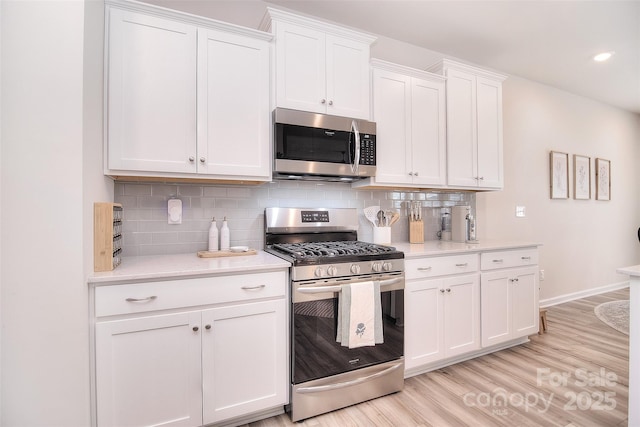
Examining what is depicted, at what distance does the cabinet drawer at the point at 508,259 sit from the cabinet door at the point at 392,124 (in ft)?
2.90

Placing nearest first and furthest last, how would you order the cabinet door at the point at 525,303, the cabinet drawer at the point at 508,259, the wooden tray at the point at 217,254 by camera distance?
the wooden tray at the point at 217,254, the cabinet drawer at the point at 508,259, the cabinet door at the point at 525,303

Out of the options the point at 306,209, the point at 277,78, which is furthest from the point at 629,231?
the point at 277,78

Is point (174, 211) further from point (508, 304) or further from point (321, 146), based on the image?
point (508, 304)

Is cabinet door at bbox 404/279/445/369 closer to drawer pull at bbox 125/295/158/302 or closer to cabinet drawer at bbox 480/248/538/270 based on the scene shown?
cabinet drawer at bbox 480/248/538/270

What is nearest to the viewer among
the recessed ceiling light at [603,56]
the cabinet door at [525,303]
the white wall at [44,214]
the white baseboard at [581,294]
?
the white wall at [44,214]

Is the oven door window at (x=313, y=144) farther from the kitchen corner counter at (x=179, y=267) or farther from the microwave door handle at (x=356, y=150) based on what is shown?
the kitchen corner counter at (x=179, y=267)

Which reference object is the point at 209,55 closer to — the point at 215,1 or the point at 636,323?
the point at 215,1

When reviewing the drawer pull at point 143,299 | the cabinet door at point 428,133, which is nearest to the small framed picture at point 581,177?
the cabinet door at point 428,133

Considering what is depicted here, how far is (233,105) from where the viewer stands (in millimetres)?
1942

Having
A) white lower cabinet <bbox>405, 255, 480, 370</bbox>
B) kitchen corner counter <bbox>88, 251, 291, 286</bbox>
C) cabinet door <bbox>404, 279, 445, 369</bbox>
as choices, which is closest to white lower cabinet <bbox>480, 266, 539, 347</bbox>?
white lower cabinet <bbox>405, 255, 480, 370</bbox>

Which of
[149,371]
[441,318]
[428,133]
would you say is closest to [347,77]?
[428,133]

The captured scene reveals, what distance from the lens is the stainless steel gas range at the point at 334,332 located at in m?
1.79

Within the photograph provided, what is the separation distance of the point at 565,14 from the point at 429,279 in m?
2.44

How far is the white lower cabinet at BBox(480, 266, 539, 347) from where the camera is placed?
2539 mm
